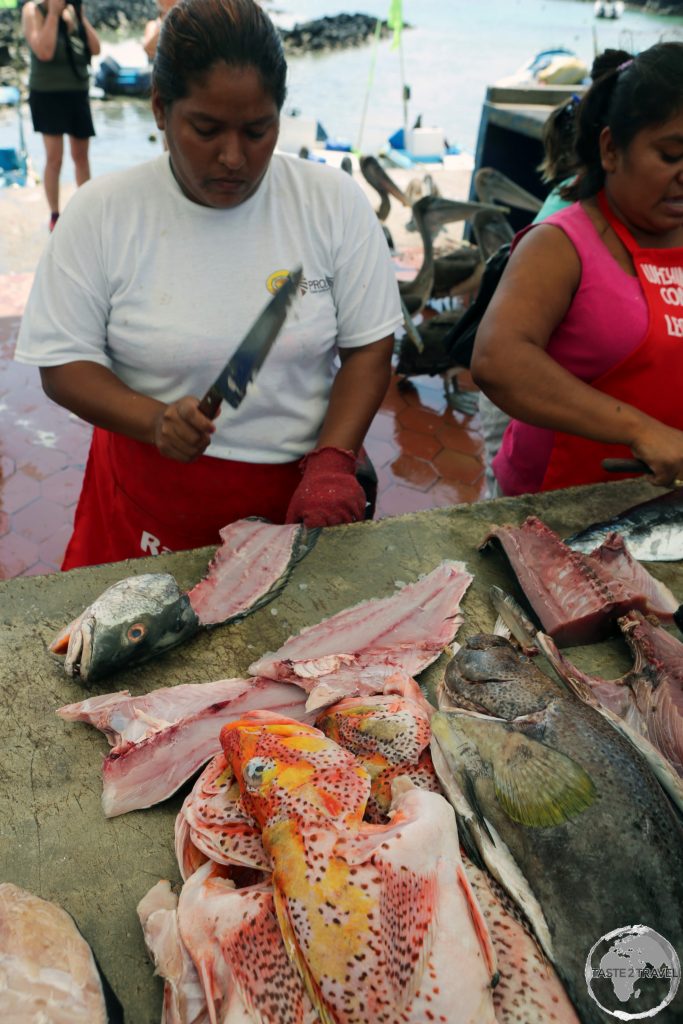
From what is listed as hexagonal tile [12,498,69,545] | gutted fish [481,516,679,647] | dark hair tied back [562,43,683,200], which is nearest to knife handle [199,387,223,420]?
gutted fish [481,516,679,647]

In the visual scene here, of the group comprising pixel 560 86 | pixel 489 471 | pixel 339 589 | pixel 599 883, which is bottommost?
pixel 489 471

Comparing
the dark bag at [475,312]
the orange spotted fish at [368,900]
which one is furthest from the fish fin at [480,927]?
the dark bag at [475,312]

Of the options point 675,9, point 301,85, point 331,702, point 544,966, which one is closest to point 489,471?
point 331,702

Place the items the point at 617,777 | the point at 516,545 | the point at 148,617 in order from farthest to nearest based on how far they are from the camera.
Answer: the point at 516,545 → the point at 148,617 → the point at 617,777

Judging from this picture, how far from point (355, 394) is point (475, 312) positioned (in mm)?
730

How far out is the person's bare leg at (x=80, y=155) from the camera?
8.16m

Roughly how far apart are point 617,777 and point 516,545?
0.85 meters

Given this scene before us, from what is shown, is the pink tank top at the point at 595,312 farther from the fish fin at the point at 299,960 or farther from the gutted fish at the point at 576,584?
the fish fin at the point at 299,960

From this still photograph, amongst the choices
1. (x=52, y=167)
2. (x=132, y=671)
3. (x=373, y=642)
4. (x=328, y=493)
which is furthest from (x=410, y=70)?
(x=132, y=671)

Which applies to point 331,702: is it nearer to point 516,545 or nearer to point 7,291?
point 516,545

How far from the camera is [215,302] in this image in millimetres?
2156

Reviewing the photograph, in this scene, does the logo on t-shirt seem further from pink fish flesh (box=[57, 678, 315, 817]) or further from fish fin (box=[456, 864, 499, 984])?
fish fin (box=[456, 864, 499, 984])

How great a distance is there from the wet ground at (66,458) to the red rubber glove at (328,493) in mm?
1439

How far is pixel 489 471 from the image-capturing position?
316cm
